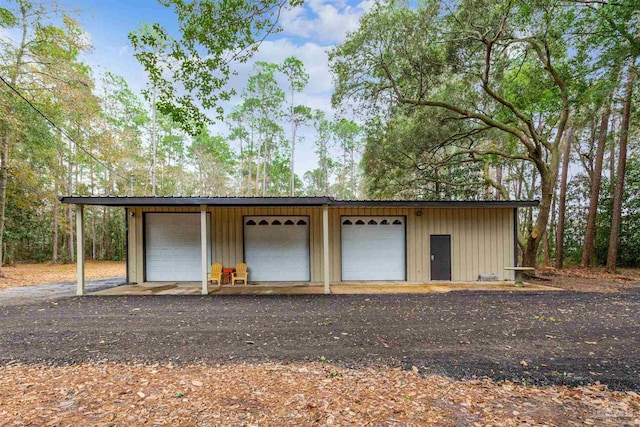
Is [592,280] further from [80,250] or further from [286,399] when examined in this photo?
[80,250]

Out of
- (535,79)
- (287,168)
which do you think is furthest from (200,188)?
(535,79)

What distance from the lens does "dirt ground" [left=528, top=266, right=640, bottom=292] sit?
24.5 feet

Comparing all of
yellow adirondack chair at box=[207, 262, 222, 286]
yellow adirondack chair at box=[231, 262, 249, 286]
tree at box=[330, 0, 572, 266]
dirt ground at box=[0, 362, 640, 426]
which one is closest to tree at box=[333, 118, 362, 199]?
tree at box=[330, 0, 572, 266]

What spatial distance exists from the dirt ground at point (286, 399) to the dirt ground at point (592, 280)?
21.3 feet

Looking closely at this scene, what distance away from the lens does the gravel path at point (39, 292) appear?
21.1 feet

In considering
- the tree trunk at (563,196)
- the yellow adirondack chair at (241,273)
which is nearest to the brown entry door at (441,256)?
the yellow adirondack chair at (241,273)

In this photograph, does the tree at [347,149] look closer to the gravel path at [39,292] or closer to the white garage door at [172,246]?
the white garage door at [172,246]

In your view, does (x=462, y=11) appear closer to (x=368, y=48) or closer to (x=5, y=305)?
(x=368, y=48)

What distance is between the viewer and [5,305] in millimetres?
5836

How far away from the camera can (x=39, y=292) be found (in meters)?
7.32

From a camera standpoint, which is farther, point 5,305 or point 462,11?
point 462,11

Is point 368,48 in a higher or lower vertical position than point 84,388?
higher

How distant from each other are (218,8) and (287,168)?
62.0ft

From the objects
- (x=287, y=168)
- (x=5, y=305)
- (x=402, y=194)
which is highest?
(x=287, y=168)
